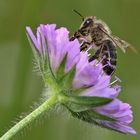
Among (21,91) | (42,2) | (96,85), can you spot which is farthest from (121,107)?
(42,2)

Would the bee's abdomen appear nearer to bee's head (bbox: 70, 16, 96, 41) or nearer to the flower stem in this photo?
bee's head (bbox: 70, 16, 96, 41)

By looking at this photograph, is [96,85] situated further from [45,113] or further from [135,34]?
[135,34]

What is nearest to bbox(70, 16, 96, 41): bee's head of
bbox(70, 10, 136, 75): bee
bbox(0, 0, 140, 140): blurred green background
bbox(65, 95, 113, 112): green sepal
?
bbox(70, 10, 136, 75): bee

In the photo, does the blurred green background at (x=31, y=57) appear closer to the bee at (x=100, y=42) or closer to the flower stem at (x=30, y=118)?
the bee at (x=100, y=42)

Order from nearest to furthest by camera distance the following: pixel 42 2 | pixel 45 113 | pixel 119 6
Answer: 1. pixel 45 113
2. pixel 42 2
3. pixel 119 6

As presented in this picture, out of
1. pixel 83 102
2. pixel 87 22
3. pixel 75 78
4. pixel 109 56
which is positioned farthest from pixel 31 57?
pixel 83 102

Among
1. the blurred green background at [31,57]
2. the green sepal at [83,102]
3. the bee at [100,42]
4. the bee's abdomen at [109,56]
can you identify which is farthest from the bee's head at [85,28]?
the blurred green background at [31,57]
